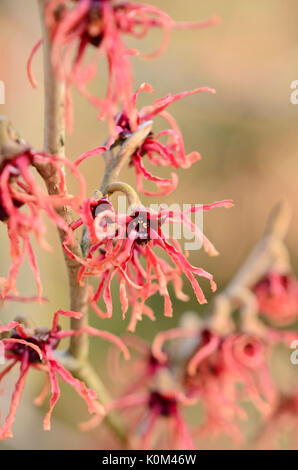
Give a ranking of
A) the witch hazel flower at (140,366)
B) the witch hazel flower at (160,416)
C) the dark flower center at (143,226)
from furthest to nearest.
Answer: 1. the witch hazel flower at (140,366)
2. the witch hazel flower at (160,416)
3. the dark flower center at (143,226)

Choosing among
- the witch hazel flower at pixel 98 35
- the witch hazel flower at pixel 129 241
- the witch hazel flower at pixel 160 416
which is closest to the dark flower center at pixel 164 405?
the witch hazel flower at pixel 160 416

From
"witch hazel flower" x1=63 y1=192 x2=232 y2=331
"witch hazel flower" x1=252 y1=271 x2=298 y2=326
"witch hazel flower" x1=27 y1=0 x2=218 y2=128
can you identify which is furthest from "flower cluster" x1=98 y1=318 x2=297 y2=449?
"witch hazel flower" x1=27 y1=0 x2=218 y2=128

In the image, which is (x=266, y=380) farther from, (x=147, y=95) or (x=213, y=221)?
(x=213, y=221)

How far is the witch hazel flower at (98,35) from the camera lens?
45 cm

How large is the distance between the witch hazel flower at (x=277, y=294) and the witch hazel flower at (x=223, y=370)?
4.6 inches

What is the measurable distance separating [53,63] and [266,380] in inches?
28.4

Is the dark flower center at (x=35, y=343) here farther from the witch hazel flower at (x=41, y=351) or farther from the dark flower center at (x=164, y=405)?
the dark flower center at (x=164, y=405)

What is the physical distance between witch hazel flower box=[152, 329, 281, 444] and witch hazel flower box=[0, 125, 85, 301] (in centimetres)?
47

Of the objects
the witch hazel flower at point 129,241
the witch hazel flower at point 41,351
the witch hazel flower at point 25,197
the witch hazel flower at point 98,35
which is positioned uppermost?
the witch hazel flower at point 98,35

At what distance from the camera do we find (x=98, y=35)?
474 mm

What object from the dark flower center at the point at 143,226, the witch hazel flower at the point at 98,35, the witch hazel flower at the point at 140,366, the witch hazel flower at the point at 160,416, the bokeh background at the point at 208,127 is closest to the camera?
the witch hazel flower at the point at 98,35

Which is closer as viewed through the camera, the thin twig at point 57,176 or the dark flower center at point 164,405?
the thin twig at point 57,176

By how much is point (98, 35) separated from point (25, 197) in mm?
163
